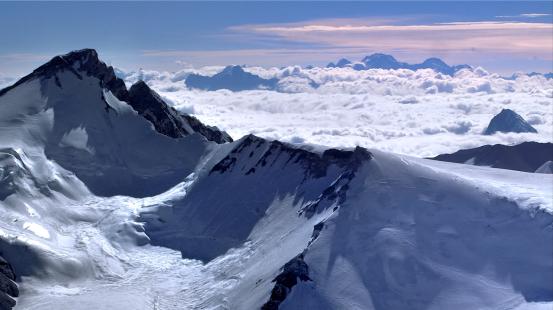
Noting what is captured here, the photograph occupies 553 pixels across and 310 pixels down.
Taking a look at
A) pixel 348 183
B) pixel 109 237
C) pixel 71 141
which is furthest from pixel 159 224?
pixel 348 183

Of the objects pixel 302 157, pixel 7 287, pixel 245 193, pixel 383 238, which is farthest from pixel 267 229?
pixel 7 287

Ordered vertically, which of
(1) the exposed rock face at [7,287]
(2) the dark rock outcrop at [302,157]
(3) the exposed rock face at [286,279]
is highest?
(2) the dark rock outcrop at [302,157]

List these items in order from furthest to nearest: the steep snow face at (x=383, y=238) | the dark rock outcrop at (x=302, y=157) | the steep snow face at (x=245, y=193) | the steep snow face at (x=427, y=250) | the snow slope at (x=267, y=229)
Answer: the steep snow face at (x=245, y=193) < the dark rock outcrop at (x=302, y=157) < the snow slope at (x=267, y=229) < the steep snow face at (x=383, y=238) < the steep snow face at (x=427, y=250)

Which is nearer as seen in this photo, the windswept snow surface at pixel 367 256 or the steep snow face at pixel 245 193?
the windswept snow surface at pixel 367 256

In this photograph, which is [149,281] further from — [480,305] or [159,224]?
[480,305]

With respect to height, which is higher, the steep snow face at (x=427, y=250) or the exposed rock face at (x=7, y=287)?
the steep snow face at (x=427, y=250)

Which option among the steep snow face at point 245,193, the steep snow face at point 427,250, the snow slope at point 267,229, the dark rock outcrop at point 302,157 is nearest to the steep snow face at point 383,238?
the steep snow face at point 427,250

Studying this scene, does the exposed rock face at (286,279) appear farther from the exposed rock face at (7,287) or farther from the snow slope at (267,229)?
the exposed rock face at (7,287)
